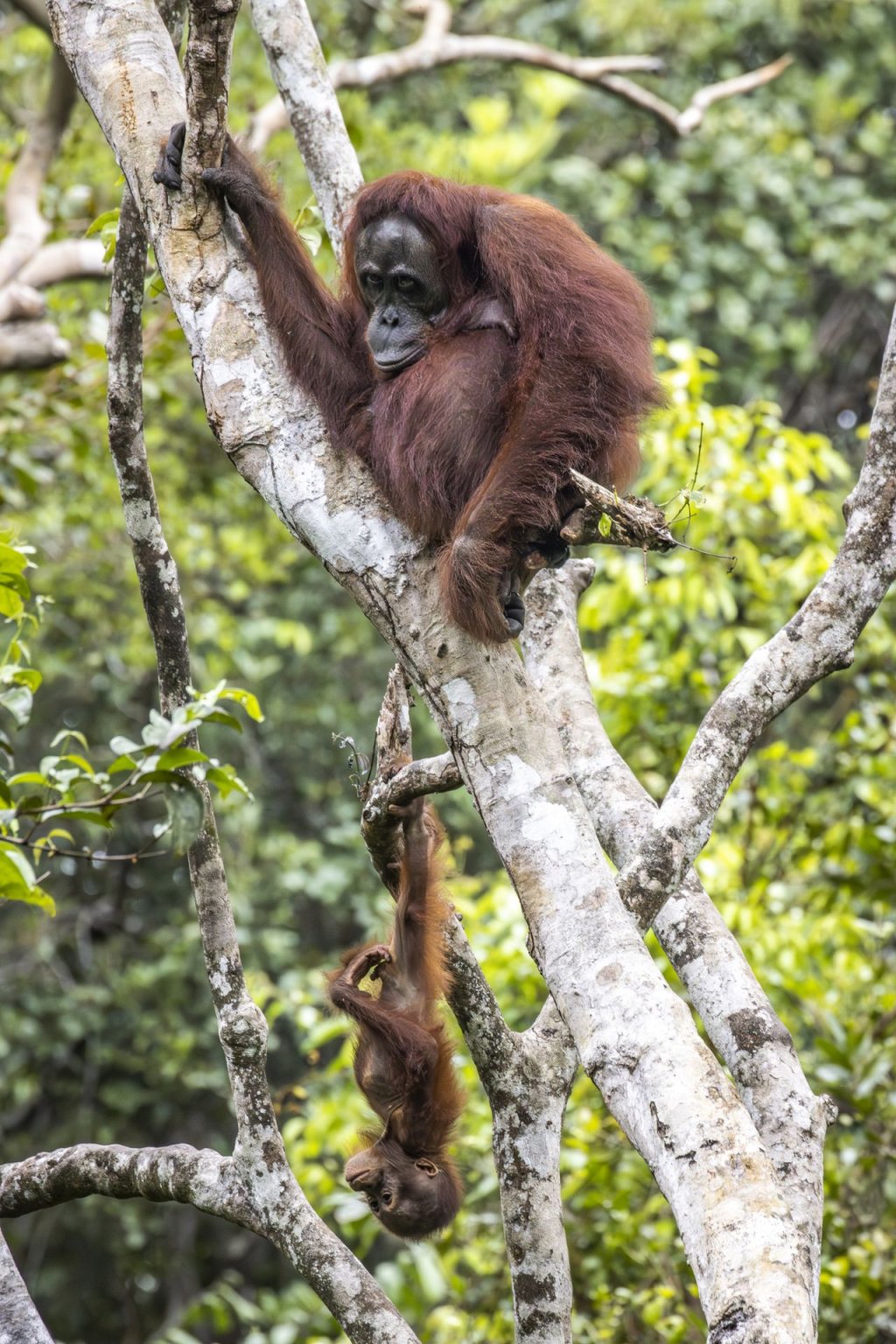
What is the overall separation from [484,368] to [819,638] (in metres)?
0.96

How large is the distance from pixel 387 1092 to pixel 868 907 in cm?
286

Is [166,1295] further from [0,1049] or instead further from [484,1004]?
[484,1004]

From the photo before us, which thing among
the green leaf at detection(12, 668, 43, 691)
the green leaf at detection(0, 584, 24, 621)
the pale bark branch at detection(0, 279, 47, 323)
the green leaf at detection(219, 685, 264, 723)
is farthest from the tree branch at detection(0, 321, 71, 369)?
the green leaf at detection(219, 685, 264, 723)

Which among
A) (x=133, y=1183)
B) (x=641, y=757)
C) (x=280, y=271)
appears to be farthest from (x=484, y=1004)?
(x=641, y=757)

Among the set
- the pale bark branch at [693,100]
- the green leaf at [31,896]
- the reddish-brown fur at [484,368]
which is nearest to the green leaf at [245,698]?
the green leaf at [31,896]

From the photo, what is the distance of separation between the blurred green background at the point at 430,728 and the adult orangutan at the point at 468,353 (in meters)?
0.81

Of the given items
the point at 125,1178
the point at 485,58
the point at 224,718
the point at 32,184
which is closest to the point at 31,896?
the point at 224,718

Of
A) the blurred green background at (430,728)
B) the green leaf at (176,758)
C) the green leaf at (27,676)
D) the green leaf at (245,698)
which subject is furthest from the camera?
the blurred green background at (430,728)

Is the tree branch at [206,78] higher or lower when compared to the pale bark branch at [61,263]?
lower

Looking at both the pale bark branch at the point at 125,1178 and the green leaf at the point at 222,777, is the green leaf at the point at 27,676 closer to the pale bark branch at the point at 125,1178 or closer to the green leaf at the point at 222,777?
the green leaf at the point at 222,777

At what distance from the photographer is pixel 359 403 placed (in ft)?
Answer: 10.3

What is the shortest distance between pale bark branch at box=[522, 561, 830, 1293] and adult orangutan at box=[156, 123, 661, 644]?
48cm

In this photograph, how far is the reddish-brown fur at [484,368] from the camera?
2.76 m

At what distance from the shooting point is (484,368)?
3.09 metres
